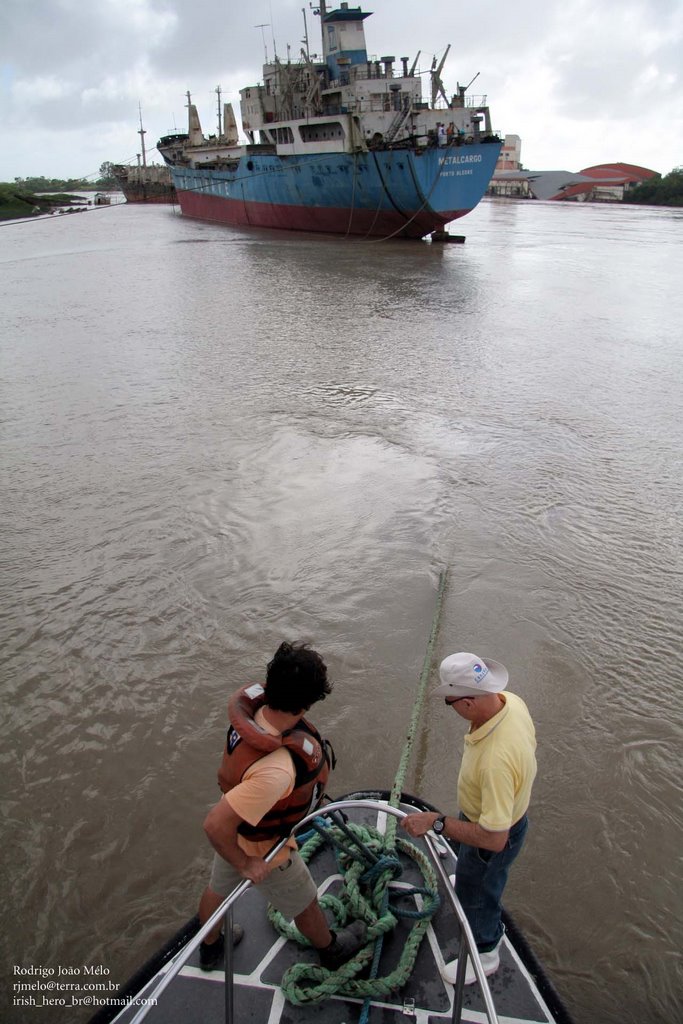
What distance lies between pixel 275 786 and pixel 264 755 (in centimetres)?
11

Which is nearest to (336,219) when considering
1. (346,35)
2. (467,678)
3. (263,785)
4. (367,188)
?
(367,188)

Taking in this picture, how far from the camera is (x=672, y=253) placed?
90.2 ft

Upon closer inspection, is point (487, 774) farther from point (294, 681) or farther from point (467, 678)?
point (294, 681)

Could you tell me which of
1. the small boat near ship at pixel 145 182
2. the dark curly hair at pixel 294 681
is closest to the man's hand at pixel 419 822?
the dark curly hair at pixel 294 681

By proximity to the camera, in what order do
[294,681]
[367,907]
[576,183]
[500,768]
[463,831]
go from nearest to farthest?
[294,681] → [500,768] → [463,831] → [367,907] → [576,183]

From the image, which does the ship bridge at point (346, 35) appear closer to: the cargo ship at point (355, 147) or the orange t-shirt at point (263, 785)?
the cargo ship at point (355, 147)

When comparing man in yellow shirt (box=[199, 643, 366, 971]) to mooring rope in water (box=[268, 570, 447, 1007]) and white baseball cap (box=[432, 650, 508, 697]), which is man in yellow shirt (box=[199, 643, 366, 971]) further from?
white baseball cap (box=[432, 650, 508, 697])

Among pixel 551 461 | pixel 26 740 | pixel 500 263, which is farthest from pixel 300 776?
pixel 500 263

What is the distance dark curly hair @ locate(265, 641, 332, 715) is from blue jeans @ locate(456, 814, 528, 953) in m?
0.94

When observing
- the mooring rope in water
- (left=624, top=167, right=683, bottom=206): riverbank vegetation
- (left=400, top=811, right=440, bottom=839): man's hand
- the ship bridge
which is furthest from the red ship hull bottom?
(left=624, top=167, right=683, bottom=206): riverbank vegetation

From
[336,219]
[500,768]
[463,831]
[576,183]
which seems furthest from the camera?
[576,183]

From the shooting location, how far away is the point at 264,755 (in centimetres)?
197

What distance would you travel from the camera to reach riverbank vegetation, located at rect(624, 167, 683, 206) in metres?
64.9

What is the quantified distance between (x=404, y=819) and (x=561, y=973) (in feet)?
3.87
